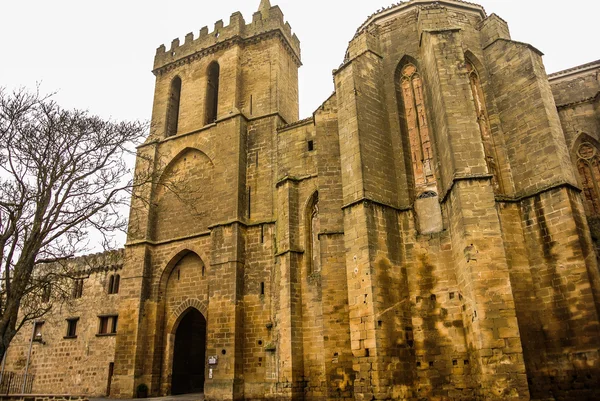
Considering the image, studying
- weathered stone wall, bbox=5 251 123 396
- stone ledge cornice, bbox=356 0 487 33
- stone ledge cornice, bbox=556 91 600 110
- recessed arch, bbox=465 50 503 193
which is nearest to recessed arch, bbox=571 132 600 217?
stone ledge cornice, bbox=556 91 600 110

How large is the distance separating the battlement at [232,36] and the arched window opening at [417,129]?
7649 millimetres

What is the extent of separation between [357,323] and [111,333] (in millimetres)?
12576

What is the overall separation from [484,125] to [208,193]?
32.7 ft

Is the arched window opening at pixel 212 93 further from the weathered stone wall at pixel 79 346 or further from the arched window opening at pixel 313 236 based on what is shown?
the arched window opening at pixel 313 236

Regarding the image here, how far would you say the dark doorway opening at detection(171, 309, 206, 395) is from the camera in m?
16.5

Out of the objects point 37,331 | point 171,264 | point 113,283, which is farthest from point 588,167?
point 37,331

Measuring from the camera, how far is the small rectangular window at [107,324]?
19.1 meters

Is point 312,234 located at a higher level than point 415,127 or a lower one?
lower

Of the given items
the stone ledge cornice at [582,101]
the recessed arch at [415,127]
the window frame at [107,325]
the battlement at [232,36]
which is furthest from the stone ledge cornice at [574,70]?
the window frame at [107,325]

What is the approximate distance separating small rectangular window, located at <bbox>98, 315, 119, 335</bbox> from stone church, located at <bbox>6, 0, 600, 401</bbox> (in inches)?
3.1

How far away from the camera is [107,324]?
1938 cm

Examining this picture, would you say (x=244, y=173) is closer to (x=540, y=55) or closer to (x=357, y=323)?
(x=357, y=323)

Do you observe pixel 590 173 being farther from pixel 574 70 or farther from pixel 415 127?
pixel 415 127

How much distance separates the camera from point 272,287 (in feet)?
47.6
